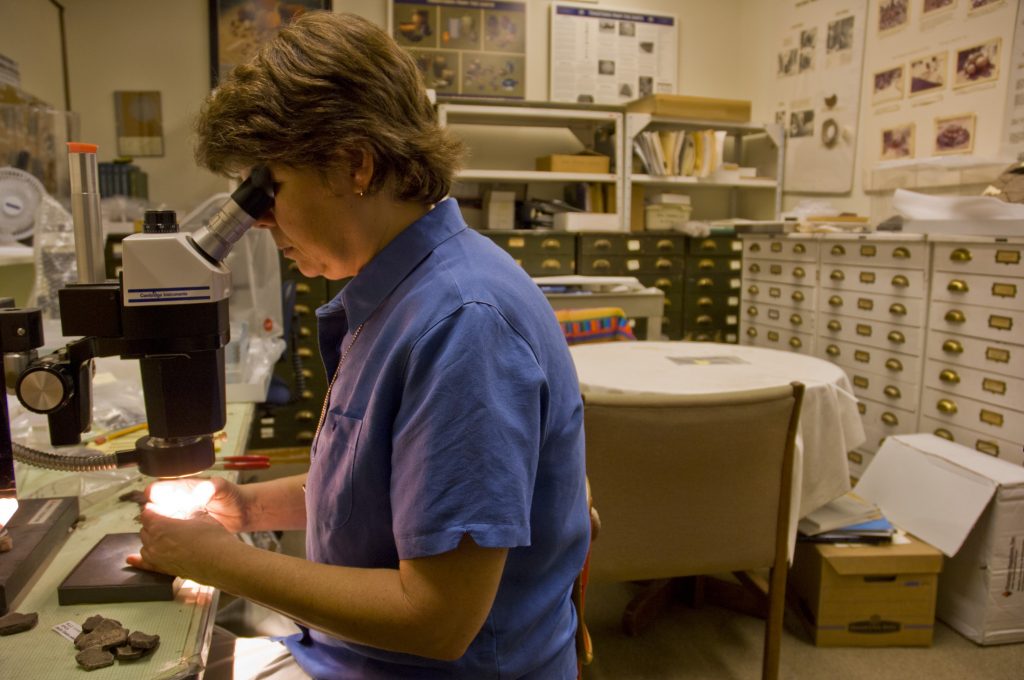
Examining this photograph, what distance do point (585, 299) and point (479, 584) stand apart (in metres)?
3.06

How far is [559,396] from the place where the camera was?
777 millimetres

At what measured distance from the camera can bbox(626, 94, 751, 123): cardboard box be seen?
4434 mm

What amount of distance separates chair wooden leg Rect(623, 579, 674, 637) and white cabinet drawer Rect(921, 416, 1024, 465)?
47.6 inches

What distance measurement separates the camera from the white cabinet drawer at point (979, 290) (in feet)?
7.92

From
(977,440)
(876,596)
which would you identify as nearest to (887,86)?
(977,440)

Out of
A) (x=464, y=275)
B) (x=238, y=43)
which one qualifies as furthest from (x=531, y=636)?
(x=238, y=43)

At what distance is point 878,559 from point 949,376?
96 cm

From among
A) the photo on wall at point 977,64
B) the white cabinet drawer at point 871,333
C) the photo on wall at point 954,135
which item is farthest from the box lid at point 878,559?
the photo on wall at point 977,64

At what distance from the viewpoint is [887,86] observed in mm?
4004

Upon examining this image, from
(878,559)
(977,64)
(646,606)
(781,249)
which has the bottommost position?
(646,606)

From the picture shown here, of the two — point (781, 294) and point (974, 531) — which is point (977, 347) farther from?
point (781, 294)

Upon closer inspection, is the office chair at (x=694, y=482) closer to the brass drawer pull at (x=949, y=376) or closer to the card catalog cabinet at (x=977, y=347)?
the card catalog cabinet at (x=977, y=347)

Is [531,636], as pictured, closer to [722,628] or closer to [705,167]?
[722,628]

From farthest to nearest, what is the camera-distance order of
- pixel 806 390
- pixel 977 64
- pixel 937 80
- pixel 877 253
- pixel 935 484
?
pixel 937 80 < pixel 977 64 < pixel 877 253 < pixel 935 484 < pixel 806 390
